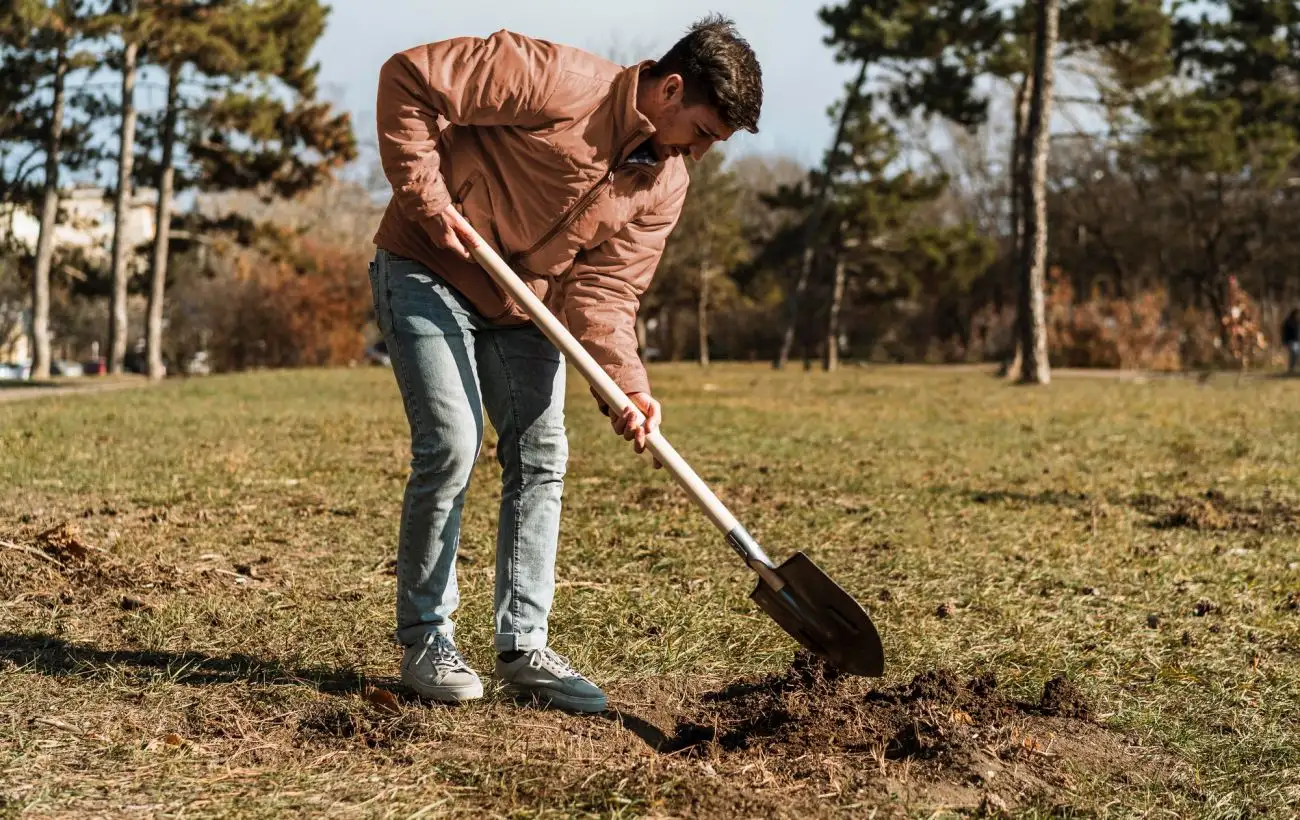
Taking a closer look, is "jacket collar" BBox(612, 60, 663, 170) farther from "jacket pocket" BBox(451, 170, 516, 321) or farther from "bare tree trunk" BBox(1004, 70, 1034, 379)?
"bare tree trunk" BBox(1004, 70, 1034, 379)

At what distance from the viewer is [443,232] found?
3.07 m

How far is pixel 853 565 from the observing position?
5.25 m

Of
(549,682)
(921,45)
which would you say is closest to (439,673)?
(549,682)

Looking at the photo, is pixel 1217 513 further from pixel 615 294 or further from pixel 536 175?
pixel 536 175

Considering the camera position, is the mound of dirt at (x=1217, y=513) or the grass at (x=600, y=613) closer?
the grass at (x=600, y=613)

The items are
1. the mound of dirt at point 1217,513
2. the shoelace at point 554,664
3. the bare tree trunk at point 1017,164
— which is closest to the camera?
the shoelace at point 554,664

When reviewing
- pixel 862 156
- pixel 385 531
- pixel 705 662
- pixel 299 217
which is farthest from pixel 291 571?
pixel 299 217

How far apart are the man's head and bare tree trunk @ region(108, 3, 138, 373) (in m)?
25.7

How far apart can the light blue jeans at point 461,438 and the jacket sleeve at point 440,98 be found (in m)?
0.27

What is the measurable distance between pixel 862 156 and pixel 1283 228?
16.2 metres

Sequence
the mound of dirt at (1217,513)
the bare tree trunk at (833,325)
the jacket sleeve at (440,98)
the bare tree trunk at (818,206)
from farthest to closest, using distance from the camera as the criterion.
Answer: the bare tree trunk at (833,325), the bare tree trunk at (818,206), the mound of dirt at (1217,513), the jacket sleeve at (440,98)

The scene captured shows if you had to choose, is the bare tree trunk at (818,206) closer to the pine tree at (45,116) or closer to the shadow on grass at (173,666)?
the pine tree at (45,116)

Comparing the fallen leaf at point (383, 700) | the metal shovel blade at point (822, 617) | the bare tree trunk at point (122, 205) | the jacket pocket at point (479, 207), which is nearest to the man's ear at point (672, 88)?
the jacket pocket at point (479, 207)

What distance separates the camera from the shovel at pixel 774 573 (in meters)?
3.15
